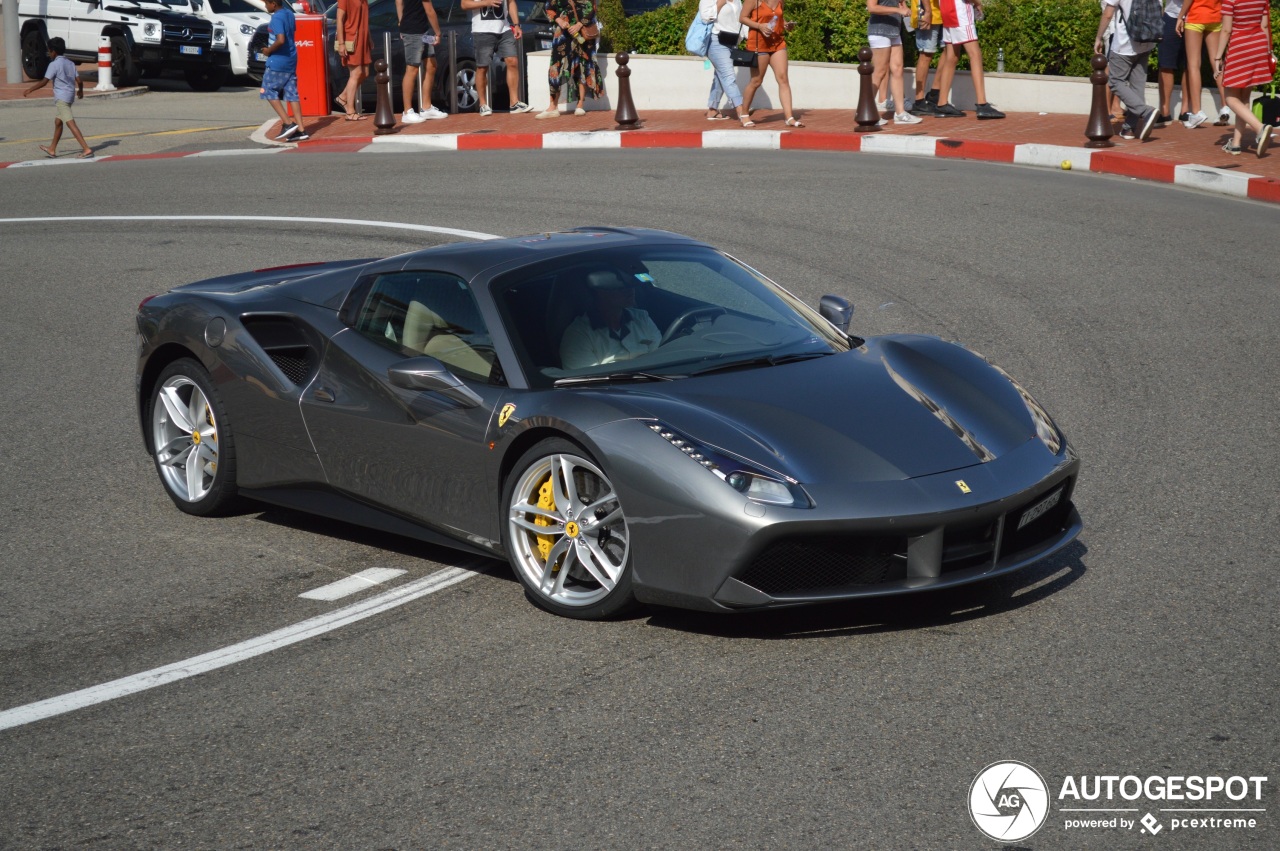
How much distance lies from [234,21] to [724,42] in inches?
426

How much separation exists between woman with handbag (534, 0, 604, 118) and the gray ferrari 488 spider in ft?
44.1

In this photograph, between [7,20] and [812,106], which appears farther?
[7,20]

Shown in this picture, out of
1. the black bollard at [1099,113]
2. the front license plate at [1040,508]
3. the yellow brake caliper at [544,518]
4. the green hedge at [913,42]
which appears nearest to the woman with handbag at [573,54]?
the green hedge at [913,42]

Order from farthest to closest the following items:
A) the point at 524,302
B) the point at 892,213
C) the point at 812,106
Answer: the point at 812,106, the point at 892,213, the point at 524,302

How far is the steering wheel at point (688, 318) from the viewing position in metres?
5.72

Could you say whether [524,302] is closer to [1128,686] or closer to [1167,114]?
[1128,686]

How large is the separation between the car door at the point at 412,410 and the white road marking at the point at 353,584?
0.77ft

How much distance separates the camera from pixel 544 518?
5215mm

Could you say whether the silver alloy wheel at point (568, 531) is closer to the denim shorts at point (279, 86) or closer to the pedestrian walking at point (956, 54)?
the pedestrian walking at point (956, 54)

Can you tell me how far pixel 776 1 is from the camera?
1814cm

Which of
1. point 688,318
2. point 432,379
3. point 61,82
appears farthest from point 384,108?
point 432,379

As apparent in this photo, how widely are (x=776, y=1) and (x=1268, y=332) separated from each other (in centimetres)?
1037

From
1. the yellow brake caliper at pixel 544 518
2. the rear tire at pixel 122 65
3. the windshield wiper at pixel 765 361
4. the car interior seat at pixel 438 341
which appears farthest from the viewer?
the rear tire at pixel 122 65

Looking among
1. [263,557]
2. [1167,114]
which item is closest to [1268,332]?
[263,557]
